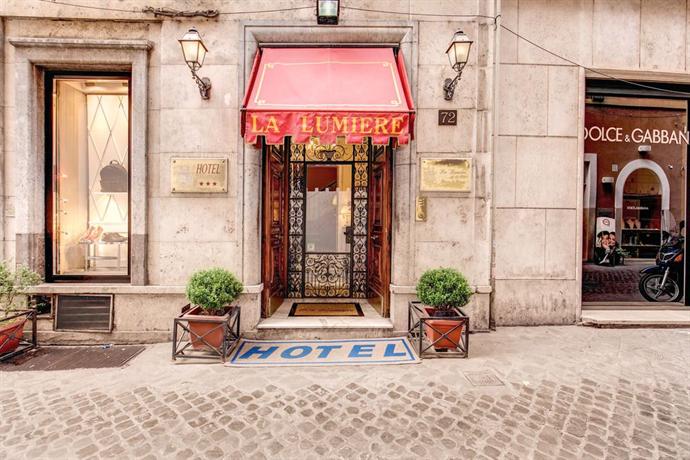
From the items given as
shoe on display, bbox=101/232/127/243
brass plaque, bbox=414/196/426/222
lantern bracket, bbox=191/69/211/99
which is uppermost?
lantern bracket, bbox=191/69/211/99

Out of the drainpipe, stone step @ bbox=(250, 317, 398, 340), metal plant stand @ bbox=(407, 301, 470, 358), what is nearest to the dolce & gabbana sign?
the drainpipe

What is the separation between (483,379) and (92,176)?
747cm

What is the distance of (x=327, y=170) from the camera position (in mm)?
8430

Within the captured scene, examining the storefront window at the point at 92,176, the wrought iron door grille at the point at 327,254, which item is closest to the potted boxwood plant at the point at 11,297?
the storefront window at the point at 92,176

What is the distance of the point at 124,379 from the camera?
453 cm

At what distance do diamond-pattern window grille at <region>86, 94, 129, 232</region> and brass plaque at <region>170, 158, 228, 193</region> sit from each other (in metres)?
1.34

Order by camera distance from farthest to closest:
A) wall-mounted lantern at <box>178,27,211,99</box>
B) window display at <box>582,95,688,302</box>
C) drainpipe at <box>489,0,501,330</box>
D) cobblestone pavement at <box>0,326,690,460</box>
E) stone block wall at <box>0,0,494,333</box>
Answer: window display at <box>582,95,688,302</box>
drainpipe at <box>489,0,501,330</box>
stone block wall at <box>0,0,494,333</box>
wall-mounted lantern at <box>178,27,211,99</box>
cobblestone pavement at <box>0,326,690,460</box>

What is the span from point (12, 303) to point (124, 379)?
290 cm

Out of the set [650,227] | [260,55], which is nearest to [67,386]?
[260,55]

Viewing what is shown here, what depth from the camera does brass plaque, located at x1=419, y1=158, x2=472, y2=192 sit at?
6.14 metres

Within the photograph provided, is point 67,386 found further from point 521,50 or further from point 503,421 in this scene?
point 521,50

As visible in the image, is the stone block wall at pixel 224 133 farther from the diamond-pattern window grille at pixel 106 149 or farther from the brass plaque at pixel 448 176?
the diamond-pattern window grille at pixel 106 149

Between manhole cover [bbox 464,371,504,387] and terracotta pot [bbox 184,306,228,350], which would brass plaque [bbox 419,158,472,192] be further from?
terracotta pot [bbox 184,306,228,350]

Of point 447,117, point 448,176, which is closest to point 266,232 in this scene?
point 448,176
